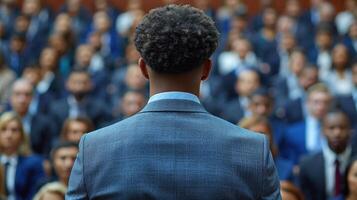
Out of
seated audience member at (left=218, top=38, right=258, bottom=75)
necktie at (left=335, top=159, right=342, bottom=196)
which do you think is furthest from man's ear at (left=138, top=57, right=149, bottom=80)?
seated audience member at (left=218, top=38, right=258, bottom=75)

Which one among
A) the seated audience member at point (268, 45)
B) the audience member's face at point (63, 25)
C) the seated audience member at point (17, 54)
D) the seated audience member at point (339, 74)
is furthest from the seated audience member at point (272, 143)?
the audience member's face at point (63, 25)

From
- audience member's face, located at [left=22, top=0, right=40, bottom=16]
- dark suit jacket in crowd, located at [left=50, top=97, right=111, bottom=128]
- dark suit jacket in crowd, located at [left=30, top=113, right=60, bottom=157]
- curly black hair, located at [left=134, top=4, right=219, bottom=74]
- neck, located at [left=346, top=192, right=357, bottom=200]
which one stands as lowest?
dark suit jacket in crowd, located at [left=30, top=113, right=60, bottom=157]

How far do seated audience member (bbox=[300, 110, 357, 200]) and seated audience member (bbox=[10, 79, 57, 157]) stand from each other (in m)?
2.68

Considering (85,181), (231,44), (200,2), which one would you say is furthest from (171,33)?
(200,2)

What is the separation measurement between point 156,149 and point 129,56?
771cm

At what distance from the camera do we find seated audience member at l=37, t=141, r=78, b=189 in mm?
4763

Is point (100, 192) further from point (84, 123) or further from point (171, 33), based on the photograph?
point (84, 123)

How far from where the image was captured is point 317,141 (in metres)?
6.33

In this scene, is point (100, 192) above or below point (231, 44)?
above

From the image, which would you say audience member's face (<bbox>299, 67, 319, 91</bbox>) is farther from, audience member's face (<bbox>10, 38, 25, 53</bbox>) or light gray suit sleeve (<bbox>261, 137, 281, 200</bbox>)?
light gray suit sleeve (<bbox>261, 137, 281, 200</bbox>)

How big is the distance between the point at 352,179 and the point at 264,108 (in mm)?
2315

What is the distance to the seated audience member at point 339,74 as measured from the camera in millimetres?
8344

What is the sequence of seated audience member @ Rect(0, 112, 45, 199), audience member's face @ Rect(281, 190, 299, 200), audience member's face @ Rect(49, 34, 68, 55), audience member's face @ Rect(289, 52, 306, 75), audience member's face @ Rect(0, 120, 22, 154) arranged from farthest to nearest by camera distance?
1. audience member's face @ Rect(49, 34, 68, 55)
2. audience member's face @ Rect(289, 52, 306, 75)
3. audience member's face @ Rect(0, 120, 22, 154)
4. seated audience member @ Rect(0, 112, 45, 199)
5. audience member's face @ Rect(281, 190, 299, 200)

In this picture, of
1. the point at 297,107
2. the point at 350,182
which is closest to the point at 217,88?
the point at 297,107
